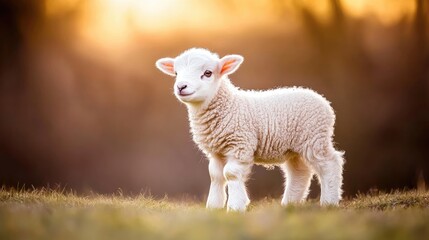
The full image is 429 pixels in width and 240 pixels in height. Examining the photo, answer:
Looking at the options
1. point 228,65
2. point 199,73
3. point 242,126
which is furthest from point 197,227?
point 228,65

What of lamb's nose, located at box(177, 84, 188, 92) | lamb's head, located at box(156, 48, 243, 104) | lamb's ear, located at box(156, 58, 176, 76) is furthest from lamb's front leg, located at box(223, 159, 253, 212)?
lamb's ear, located at box(156, 58, 176, 76)

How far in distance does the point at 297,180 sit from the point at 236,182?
55.2 inches

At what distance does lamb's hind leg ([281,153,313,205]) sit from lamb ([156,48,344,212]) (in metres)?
0.22

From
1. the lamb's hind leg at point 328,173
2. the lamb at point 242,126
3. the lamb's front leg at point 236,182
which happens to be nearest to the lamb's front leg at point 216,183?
the lamb at point 242,126

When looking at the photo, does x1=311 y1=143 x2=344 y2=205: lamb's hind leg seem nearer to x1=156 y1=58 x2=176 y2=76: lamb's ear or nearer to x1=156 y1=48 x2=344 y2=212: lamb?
x1=156 y1=48 x2=344 y2=212: lamb

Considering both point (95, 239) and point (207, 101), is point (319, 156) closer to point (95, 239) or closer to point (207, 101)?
point (207, 101)

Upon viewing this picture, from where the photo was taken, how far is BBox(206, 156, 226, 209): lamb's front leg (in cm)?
787

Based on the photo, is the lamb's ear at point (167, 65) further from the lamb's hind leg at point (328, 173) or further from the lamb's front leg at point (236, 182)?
the lamb's hind leg at point (328, 173)

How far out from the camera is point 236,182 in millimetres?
7543

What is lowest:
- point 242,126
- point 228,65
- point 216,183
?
point 216,183

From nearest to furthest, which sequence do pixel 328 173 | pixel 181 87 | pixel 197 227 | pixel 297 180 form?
1. pixel 197 227
2. pixel 181 87
3. pixel 328 173
4. pixel 297 180

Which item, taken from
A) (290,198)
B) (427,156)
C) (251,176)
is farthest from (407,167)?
(251,176)

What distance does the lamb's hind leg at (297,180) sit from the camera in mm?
8633

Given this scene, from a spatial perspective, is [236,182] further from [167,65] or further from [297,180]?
[167,65]
